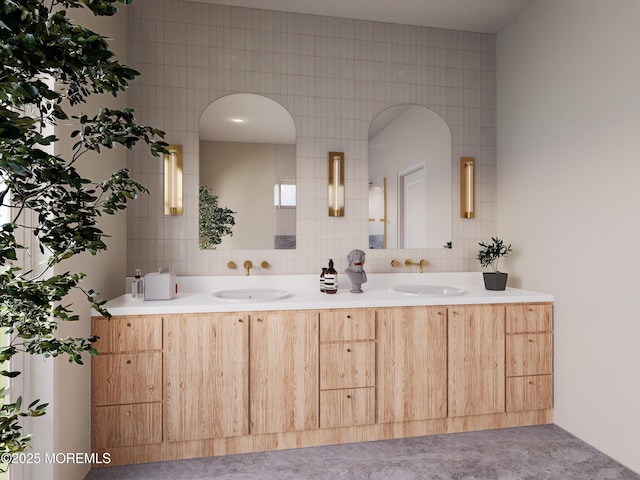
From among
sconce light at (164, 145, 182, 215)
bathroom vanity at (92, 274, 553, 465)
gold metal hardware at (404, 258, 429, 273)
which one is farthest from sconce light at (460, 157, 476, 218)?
sconce light at (164, 145, 182, 215)

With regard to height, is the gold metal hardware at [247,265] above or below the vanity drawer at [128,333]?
above

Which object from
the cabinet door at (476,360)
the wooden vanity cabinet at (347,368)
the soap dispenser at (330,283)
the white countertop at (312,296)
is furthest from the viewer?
the soap dispenser at (330,283)

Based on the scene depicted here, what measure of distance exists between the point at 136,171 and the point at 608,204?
278cm

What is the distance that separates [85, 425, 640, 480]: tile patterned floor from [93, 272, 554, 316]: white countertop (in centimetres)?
81

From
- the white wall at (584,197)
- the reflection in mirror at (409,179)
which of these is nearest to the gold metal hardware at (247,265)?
the reflection in mirror at (409,179)

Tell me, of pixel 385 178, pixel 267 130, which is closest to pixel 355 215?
pixel 385 178

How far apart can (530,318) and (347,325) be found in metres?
1.16

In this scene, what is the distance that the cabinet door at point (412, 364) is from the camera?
2.41 metres

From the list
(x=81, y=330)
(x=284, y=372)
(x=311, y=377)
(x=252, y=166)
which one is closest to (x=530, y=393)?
(x=311, y=377)

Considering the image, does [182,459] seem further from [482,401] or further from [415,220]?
[415,220]

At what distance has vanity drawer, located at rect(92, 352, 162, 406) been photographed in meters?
2.15

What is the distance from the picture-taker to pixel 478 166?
320 cm

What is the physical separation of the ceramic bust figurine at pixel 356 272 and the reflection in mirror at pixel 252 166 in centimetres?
47

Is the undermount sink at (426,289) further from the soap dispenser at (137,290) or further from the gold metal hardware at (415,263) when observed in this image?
the soap dispenser at (137,290)
